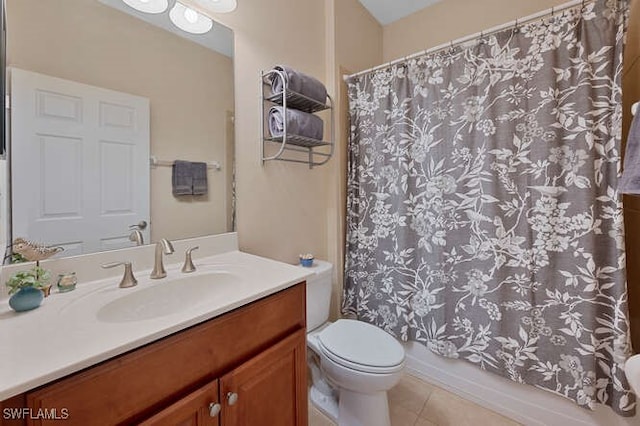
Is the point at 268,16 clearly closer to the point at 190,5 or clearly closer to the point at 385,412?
the point at 190,5

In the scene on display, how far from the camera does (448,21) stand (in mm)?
2004

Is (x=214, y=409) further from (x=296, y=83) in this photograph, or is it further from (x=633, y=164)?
(x=633, y=164)

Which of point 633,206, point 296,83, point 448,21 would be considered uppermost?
point 448,21

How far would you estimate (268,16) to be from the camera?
150 centimetres

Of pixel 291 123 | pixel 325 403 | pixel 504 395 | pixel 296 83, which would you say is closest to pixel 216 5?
pixel 296 83

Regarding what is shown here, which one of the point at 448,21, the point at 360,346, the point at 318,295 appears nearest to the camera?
the point at 360,346

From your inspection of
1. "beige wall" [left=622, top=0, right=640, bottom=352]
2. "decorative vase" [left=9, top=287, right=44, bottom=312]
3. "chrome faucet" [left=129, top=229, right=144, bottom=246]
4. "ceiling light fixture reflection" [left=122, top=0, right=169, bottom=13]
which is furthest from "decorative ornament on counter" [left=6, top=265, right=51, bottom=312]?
"beige wall" [left=622, top=0, right=640, bottom=352]

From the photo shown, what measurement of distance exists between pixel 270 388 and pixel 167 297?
0.47 m

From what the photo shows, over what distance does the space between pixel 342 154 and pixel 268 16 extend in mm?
921

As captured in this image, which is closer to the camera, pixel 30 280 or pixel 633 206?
pixel 30 280

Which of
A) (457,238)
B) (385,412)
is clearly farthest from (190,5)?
(385,412)

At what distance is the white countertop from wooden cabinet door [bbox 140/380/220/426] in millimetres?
182

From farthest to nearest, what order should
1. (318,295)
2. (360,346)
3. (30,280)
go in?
1. (318,295)
2. (360,346)
3. (30,280)

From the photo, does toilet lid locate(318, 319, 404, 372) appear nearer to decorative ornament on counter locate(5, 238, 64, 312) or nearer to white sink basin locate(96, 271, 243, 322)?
white sink basin locate(96, 271, 243, 322)
